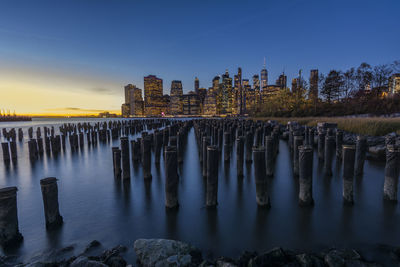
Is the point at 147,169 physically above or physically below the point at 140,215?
above

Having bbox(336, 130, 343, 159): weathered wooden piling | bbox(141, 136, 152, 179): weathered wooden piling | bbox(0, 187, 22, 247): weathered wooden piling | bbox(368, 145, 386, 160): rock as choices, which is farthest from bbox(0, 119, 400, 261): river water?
bbox(368, 145, 386, 160): rock

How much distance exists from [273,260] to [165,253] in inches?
73.3

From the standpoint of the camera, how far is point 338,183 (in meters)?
7.66

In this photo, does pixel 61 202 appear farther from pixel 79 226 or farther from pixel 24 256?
pixel 24 256

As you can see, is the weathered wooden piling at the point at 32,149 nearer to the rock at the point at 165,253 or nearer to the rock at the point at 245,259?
the rock at the point at 165,253

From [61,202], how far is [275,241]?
7007 millimetres

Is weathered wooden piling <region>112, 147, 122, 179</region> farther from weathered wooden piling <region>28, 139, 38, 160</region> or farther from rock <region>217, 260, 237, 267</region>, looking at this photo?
weathered wooden piling <region>28, 139, 38, 160</region>

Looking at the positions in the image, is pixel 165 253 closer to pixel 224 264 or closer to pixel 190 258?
pixel 190 258

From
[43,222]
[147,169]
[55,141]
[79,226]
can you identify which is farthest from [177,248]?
[55,141]

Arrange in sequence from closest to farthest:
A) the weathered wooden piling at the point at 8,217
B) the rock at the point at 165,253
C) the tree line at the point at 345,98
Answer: the rock at the point at 165,253
the weathered wooden piling at the point at 8,217
the tree line at the point at 345,98

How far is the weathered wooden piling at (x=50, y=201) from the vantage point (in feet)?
15.2

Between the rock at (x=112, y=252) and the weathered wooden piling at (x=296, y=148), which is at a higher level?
the weathered wooden piling at (x=296, y=148)

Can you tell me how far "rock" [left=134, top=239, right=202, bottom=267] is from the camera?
3381 millimetres

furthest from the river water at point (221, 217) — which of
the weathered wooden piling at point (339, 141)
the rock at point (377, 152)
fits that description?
the rock at point (377, 152)
